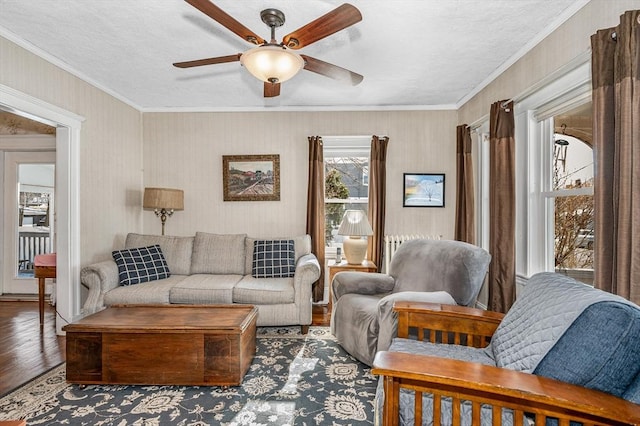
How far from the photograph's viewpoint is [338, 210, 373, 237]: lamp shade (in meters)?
3.55

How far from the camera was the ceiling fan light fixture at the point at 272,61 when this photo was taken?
1.75 metres

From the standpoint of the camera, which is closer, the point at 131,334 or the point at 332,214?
the point at 131,334

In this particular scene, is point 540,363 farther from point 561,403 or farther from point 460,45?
point 460,45

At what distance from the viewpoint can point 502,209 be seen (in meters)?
2.75

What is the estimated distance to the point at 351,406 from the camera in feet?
6.43

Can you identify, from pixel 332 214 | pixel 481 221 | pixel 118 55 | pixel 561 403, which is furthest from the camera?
pixel 332 214

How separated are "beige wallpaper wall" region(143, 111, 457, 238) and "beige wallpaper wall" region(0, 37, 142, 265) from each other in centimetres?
26

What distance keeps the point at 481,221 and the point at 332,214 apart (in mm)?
1791

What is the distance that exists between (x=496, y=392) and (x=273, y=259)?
276 cm

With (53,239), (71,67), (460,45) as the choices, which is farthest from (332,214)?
(53,239)

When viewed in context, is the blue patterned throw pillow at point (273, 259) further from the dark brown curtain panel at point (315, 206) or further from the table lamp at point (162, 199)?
A: the table lamp at point (162, 199)

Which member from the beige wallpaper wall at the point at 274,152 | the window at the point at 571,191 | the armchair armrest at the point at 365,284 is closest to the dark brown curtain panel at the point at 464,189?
the beige wallpaper wall at the point at 274,152

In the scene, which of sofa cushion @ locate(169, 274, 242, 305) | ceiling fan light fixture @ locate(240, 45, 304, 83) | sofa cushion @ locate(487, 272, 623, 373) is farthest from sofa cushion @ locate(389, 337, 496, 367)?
sofa cushion @ locate(169, 274, 242, 305)

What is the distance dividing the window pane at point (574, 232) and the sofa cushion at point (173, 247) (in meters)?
A: 3.59
